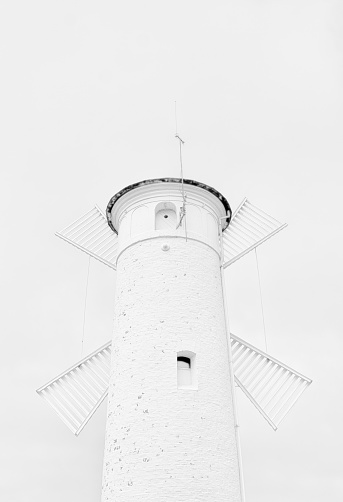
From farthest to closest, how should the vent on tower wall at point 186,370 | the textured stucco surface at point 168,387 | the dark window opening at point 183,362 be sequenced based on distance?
the dark window opening at point 183,362 < the vent on tower wall at point 186,370 < the textured stucco surface at point 168,387

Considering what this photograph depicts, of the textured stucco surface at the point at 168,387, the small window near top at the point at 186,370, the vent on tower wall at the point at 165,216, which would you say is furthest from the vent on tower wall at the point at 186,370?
the vent on tower wall at the point at 165,216

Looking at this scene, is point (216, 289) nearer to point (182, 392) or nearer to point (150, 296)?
point (150, 296)

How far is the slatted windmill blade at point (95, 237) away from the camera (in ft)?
39.1

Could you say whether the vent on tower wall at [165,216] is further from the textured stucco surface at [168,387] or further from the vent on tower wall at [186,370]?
the vent on tower wall at [186,370]

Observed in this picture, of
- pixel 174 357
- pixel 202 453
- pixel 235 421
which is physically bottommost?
pixel 202 453

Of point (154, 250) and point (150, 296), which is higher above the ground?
point (154, 250)

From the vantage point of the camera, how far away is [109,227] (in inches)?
483

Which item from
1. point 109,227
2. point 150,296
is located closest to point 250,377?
point 150,296

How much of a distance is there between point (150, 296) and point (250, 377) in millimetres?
2557

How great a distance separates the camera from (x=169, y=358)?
8.74 metres

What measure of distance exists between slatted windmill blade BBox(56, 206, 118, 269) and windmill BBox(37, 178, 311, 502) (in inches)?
2.6

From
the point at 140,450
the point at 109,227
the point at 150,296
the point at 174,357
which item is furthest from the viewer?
the point at 109,227

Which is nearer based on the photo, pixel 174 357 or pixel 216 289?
pixel 174 357

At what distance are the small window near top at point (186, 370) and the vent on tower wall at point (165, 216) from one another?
2641 millimetres
